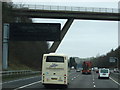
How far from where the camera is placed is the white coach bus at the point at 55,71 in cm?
2473

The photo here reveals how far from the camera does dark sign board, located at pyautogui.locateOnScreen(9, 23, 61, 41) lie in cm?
4434

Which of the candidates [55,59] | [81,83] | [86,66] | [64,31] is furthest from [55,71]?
[86,66]

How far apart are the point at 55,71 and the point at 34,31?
67.0 feet

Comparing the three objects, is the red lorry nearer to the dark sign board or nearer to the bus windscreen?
the dark sign board

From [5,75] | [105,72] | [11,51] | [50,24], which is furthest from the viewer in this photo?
[11,51]

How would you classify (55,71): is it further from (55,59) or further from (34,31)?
(34,31)

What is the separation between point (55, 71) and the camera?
2492 cm

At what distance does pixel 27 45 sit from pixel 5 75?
144 feet

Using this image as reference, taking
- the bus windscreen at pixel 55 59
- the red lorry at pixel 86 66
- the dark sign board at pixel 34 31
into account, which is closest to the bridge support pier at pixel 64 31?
the red lorry at pixel 86 66

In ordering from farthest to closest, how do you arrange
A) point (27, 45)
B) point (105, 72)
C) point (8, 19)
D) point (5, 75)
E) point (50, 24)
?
1. point (27, 45)
2. point (8, 19)
3. point (105, 72)
4. point (50, 24)
5. point (5, 75)

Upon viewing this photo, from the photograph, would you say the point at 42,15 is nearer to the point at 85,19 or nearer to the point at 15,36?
the point at 85,19

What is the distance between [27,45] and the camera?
265 feet

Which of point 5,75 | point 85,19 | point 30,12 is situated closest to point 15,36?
point 5,75

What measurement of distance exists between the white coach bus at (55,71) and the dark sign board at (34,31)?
19.2 m
